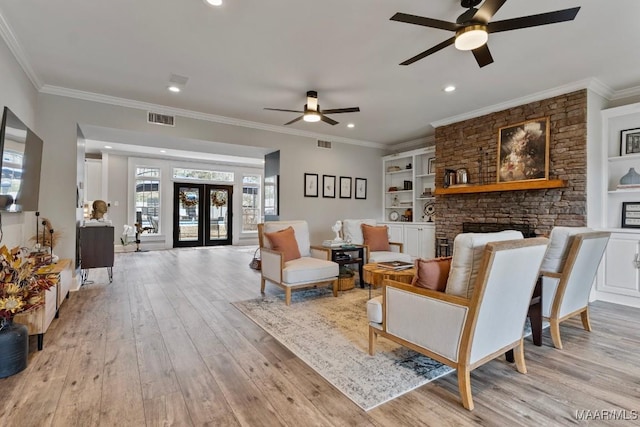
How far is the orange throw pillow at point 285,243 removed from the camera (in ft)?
13.6

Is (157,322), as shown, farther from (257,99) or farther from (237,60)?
(257,99)

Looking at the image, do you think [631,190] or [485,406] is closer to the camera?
[485,406]

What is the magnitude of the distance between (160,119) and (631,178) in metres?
6.73

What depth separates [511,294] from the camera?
6.48 ft

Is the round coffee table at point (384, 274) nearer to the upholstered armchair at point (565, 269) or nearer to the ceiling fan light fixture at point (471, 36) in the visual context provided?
the upholstered armchair at point (565, 269)

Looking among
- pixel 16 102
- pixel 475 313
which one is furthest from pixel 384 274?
pixel 16 102

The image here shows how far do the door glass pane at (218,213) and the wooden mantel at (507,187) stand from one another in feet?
22.8

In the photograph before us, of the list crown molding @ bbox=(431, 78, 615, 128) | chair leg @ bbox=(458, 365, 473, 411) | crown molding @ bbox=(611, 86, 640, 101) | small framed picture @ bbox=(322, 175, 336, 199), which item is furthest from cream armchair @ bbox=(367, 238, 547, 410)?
small framed picture @ bbox=(322, 175, 336, 199)

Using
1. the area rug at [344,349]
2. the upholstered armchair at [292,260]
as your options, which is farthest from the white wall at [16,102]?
the upholstered armchair at [292,260]

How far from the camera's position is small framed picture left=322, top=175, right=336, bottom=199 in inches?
265

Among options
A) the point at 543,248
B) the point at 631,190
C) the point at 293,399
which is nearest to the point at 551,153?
the point at 631,190

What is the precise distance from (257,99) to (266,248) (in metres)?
2.20

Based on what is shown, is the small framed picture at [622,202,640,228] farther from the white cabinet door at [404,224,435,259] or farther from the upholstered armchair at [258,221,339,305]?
the upholstered armchair at [258,221,339,305]

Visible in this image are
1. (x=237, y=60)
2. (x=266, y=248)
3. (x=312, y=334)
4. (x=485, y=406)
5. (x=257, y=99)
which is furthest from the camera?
(x=257, y=99)
